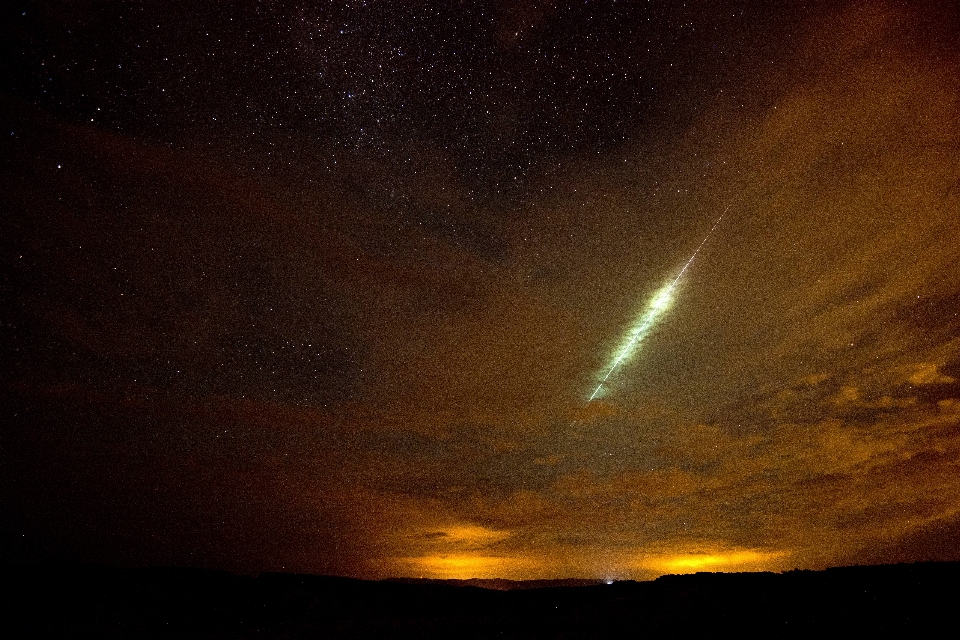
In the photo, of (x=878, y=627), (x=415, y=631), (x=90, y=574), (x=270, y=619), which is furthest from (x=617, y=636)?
(x=90, y=574)

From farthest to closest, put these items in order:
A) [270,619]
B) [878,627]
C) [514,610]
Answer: [270,619], [514,610], [878,627]

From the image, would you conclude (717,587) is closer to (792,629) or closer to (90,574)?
(792,629)

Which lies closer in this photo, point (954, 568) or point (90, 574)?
point (954, 568)

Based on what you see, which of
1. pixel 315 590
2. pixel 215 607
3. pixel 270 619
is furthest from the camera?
pixel 315 590

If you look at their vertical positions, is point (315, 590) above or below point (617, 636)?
above

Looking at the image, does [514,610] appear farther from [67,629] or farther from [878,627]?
[67,629]

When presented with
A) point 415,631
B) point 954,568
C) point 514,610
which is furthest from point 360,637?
point 954,568
